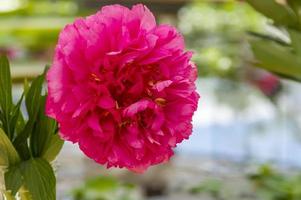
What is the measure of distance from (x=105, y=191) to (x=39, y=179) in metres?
0.66

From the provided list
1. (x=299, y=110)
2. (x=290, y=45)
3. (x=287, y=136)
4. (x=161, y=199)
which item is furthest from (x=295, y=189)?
(x=287, y=136)

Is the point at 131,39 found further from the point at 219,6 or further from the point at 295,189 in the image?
the point at 219,6

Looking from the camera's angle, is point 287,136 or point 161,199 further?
point 287,136

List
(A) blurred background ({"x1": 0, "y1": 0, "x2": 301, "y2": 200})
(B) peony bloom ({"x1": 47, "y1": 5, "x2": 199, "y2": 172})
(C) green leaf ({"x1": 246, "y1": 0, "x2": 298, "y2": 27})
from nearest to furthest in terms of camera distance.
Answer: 1. (B) peony bloom ({"x1": 47, "y1": 5, "x2": 199, "y2": 172})
2. (C) green leaf ({"x1": 246, "y1": 0, "x2": 298, "y2": 27})
3. (A) blurred background ({"x1": 0, "y1": 0, "x2": 301, "y2": 200})

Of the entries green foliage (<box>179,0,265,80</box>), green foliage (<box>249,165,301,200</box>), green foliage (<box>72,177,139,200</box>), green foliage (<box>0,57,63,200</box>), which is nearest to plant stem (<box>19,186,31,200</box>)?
green foliage (<box>0,57,63,200</box>)

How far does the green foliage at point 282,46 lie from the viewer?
0.81 m

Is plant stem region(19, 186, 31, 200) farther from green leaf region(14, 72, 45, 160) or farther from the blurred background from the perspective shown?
the blurred background

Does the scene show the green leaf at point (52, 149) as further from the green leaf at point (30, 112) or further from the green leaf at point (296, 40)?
the green leaf at point (296, 40)

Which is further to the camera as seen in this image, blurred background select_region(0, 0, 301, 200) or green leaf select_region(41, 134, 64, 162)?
blurred background select_region(0, 0, 301, 200)

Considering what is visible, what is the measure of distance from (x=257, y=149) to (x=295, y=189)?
1699 mm

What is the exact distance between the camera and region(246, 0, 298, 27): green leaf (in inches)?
31.4

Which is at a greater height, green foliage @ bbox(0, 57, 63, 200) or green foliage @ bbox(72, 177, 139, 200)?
green foliage @ bbox(0, 57, 63, 200)

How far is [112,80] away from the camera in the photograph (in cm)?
46

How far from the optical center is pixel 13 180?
20.0 inches
